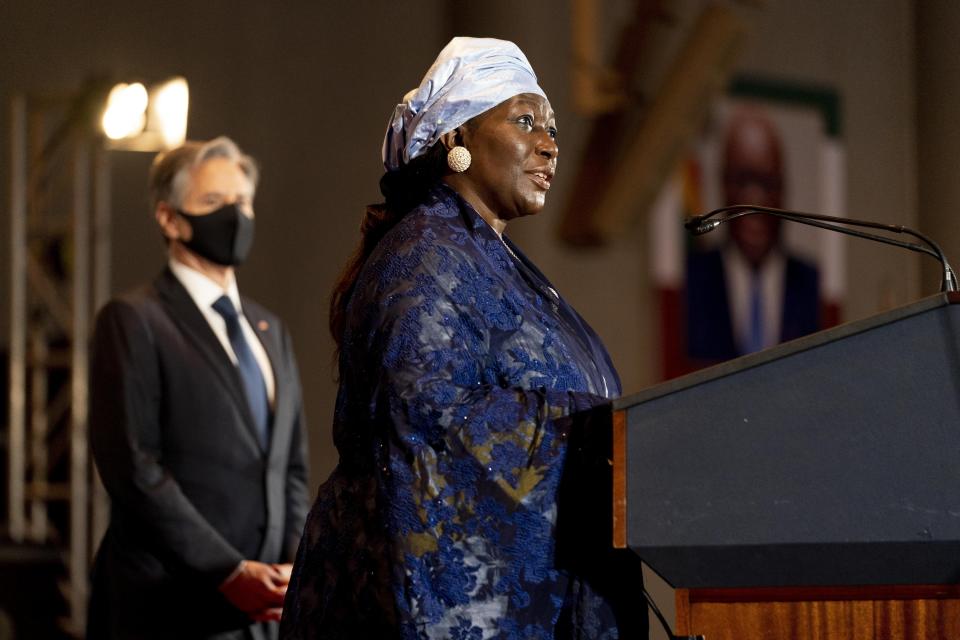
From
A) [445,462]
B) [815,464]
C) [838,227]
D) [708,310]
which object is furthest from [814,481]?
[708,310]

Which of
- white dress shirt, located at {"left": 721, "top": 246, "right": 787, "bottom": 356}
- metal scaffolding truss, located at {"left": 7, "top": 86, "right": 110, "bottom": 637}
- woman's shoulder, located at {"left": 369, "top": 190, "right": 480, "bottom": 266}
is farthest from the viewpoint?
white dress shirt, located at {"left": 721, "top": 246, "right": 787, "bottom": 356}

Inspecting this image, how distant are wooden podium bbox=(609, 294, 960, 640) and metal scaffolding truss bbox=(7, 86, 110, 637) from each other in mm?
3920

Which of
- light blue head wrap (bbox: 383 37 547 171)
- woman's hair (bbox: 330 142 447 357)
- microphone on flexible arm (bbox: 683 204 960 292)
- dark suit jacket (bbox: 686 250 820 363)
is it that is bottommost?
microphone on flexible arm (bbox: 683 204 960 292)

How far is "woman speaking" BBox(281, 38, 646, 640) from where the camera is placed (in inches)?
66.6

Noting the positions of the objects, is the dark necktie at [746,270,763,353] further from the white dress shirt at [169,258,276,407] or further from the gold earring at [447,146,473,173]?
the gold earring at [447,146,473,173]

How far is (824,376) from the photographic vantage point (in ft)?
4.86

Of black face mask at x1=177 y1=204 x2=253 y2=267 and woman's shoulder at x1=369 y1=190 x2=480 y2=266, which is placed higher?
black face mask at x1=177 y1=204 x2=253 y2=267

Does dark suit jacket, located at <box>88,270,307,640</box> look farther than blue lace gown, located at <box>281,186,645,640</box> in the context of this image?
Yes

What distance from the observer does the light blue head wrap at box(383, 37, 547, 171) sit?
2.03 metres

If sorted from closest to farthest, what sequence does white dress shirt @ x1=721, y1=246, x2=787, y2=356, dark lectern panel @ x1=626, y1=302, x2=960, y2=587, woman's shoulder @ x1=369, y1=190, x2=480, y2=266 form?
dark lectern panel @ x1=626, y1=302, x2=960, y2=587 → woman's shoulder @ x1=369, y1=190, x2=480, y2=266 → white dress shirt @ x1=721, y1=246, x2=787, y2=356

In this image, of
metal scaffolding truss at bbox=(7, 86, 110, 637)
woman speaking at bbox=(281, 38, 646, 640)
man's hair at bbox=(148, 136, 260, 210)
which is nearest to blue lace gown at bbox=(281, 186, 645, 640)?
Result: woman speaking at bbox=(281, 38, 646, 640)

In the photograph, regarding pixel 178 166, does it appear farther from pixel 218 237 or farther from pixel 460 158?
pixel 460 158

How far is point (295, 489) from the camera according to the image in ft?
10.2

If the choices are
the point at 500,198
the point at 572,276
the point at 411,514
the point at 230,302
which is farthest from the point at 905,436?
the point at 572,276
